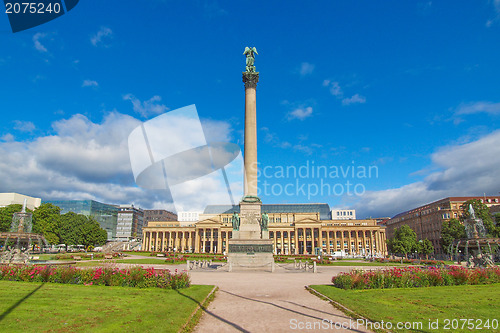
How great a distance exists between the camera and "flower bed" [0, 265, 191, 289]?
62.3 feet

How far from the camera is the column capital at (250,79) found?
4940 cm

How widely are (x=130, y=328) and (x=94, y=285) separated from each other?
11370mm

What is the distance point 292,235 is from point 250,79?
11577 cm

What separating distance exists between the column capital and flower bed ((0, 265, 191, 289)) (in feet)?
117

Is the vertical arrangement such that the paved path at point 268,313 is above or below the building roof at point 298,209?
below

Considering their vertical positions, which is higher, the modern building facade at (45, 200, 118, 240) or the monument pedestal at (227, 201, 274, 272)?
the modern building facade at (45, 200, 118, 240)

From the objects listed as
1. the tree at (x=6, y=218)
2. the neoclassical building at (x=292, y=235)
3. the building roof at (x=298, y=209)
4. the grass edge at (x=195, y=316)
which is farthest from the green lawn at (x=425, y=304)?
the building roof at (x=298, y=209)

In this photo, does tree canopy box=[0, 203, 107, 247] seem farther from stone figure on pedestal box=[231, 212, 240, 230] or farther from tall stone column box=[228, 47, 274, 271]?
tall stone column box=[228, 47, 274, 271]

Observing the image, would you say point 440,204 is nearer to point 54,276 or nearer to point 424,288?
point 424,288

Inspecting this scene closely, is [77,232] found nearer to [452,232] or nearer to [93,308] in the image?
[93,308]

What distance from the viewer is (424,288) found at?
19.8m

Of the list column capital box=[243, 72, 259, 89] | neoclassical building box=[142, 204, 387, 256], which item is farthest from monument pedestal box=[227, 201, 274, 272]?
neoclassical building box=[142, 204, 387, 256]

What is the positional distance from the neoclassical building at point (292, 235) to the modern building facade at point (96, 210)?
41.2m

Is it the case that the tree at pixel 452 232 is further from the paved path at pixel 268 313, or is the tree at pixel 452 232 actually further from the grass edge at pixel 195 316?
the grass edge at pixel 195 316
